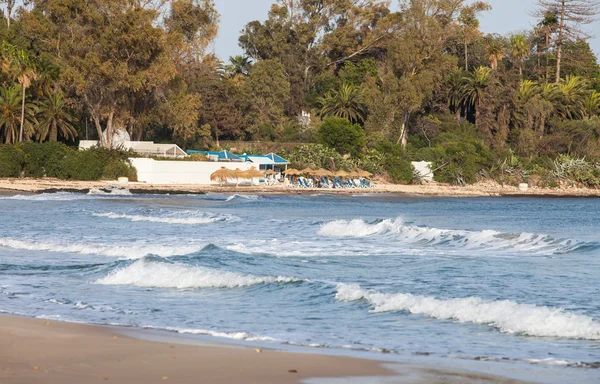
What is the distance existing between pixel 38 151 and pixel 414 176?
28.5 m

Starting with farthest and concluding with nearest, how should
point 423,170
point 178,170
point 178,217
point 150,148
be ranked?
1. point 423,170
2. point 150,148
3. point 178,170
4. point 178,217

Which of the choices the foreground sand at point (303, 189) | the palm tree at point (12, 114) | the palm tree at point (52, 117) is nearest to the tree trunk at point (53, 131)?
the palm tree at point (52, 117)

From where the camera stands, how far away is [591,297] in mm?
14727

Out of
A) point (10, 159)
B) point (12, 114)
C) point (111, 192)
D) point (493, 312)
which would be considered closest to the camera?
point (493, 312)

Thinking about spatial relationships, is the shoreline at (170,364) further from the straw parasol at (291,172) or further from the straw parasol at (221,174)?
the straw parasol at (291,172)

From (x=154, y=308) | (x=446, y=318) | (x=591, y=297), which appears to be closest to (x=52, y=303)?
(x=154, y=308)

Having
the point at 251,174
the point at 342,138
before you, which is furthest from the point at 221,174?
the point at 342,138

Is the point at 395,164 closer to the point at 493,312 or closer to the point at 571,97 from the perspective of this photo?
the point at 571,97

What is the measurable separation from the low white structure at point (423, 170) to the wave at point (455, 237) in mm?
38112

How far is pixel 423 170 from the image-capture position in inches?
2726

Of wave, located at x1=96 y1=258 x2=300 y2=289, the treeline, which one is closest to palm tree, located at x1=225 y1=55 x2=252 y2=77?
the treeline

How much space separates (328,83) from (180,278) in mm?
64231

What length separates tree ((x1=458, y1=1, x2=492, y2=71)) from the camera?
79125mm

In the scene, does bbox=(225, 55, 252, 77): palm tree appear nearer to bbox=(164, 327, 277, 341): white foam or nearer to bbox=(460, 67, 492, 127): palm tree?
bbox=(460, 67, 492, 127): palm tree
